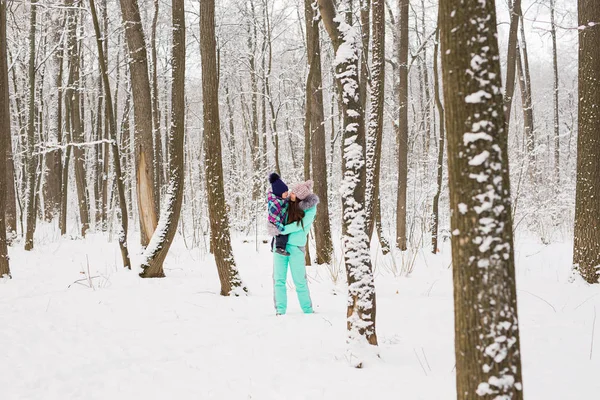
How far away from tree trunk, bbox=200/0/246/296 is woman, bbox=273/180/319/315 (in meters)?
1.36

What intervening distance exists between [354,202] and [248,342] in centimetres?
181

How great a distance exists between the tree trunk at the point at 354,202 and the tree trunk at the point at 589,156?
14.3ft

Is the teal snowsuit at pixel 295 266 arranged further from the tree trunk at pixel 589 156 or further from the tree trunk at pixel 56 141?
the tree trunk at pixel 56 141

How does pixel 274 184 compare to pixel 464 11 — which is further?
pixel 274 184

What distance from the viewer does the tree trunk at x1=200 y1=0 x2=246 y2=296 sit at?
253 inches

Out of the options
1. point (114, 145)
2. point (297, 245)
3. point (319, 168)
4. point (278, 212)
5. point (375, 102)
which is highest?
point (375, 102)

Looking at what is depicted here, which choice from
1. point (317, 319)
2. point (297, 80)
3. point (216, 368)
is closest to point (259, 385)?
point (216, 368)

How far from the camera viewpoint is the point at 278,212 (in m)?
5.44

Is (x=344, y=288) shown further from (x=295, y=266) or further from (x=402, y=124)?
(x=402, y=124)

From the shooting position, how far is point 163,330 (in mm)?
4906

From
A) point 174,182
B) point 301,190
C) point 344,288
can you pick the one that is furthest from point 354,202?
point 174,182

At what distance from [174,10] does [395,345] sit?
276 inches

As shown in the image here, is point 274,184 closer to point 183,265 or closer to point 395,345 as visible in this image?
point 395,345

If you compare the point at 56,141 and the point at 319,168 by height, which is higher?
the point at 56,141
